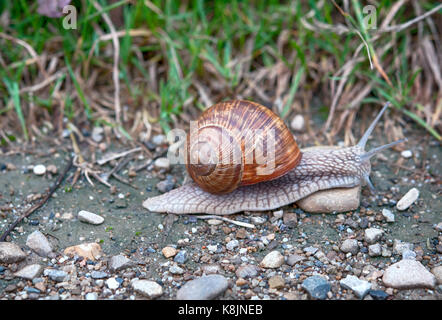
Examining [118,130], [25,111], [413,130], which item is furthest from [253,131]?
[25,111]

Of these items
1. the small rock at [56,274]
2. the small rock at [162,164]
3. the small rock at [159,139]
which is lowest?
the small rock at [56,274]

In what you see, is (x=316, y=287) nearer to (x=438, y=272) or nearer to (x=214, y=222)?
(x=438, y=272)

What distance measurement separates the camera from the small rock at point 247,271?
114 inches

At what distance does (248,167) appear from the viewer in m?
3.35

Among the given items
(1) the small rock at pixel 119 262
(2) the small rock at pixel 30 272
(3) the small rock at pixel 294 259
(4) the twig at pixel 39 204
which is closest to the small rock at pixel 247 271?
(3) the small rock at pixel 294 259

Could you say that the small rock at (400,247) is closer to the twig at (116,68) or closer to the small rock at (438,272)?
the small rock at (438,272)

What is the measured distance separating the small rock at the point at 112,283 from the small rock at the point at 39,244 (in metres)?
0.49

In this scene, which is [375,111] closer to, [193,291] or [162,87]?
[162,87]

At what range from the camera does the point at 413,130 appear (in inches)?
165

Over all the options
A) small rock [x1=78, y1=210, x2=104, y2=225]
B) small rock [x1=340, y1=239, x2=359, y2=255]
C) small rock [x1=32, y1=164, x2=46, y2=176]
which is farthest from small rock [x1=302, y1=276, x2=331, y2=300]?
small rock [x1=32, y1=164, x2=46, y2=176]

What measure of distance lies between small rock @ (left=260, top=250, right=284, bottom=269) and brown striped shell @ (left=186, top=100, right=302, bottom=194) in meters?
0.59

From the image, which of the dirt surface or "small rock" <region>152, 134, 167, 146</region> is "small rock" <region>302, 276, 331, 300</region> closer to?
the dirt surface

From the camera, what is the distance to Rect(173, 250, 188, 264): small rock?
3.05 m
